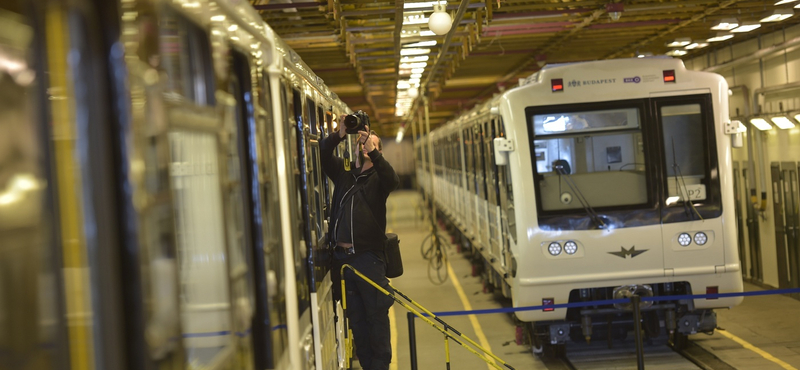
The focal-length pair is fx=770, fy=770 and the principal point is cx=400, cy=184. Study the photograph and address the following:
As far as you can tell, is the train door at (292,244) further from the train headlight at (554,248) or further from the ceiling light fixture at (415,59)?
the ceiling light fixture at (415,59)

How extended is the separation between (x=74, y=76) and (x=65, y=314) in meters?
0.47

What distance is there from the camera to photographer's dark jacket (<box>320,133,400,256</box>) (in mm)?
5648

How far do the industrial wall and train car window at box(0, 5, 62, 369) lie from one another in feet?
34.5

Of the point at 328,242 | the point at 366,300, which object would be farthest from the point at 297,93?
the point at 366,300

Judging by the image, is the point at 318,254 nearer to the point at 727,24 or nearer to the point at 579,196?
the point at 579,196

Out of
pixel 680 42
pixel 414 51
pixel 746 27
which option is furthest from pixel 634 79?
pixel 680 42

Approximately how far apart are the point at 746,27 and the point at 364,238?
7.24 m

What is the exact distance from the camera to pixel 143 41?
177 cm

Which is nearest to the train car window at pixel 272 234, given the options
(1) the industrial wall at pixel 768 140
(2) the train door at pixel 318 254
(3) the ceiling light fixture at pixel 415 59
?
(2) the train door at pixel 318 254

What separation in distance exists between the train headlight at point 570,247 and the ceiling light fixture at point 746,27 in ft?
15.2

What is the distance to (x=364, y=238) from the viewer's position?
5688mm

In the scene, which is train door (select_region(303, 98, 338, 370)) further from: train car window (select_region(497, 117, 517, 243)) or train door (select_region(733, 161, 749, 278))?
train door (select_region(733, 161, 749, 278))

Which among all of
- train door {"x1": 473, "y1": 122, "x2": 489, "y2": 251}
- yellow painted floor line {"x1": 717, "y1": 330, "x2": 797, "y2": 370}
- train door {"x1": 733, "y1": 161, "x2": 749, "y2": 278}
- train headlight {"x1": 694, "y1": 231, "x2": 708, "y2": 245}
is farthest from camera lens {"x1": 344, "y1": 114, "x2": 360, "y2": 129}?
train door {"x1": 733, "y1": 161, "x2": 749, "y2": 278}

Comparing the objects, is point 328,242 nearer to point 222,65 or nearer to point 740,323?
point 222,65
